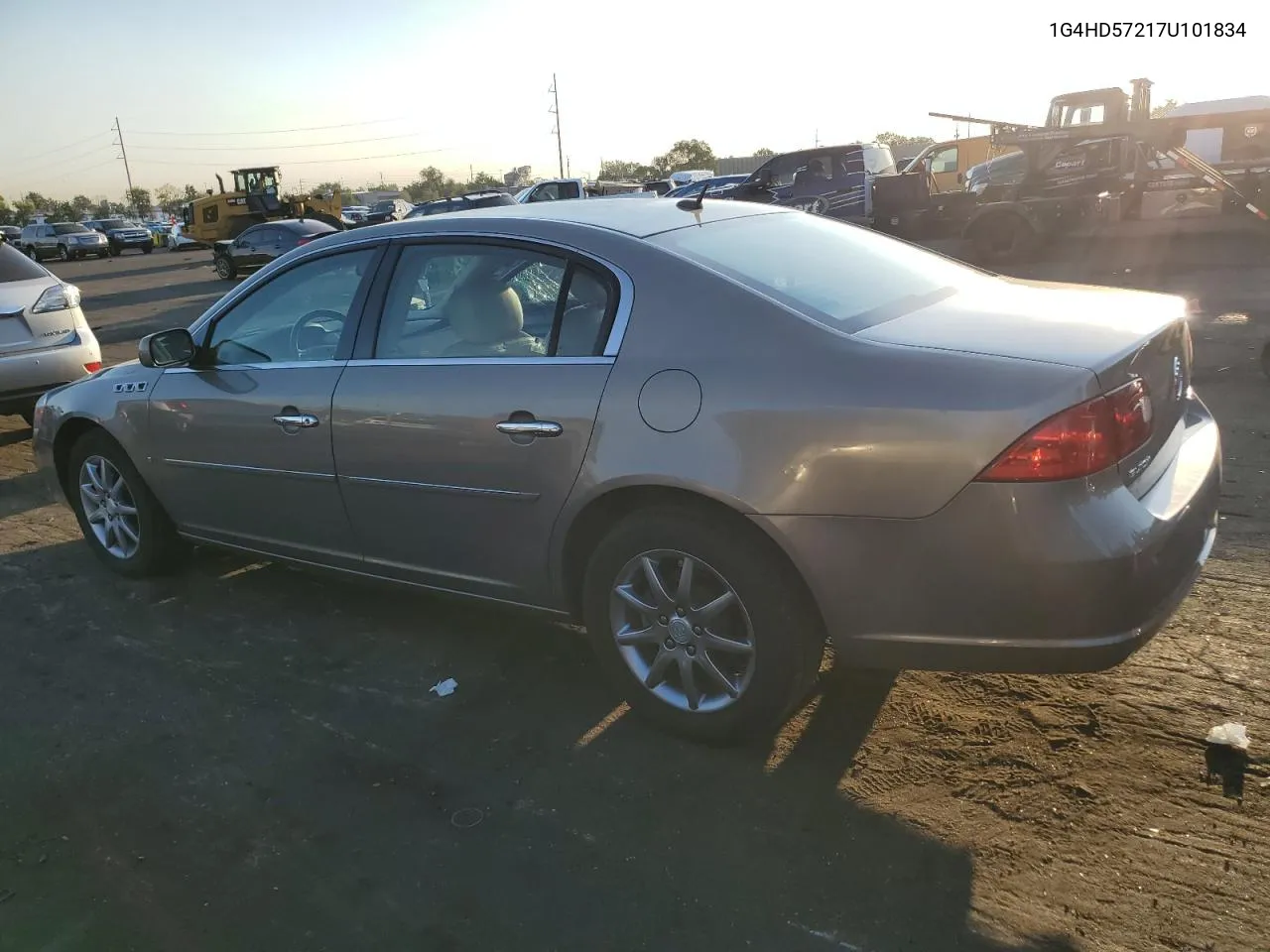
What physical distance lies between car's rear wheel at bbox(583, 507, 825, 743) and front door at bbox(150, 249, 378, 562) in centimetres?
127

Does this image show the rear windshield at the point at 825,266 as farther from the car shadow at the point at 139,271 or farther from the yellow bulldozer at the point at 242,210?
the yellow bulldozer at the point at 242,210

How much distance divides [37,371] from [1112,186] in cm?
1611

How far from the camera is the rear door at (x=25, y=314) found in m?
7.05

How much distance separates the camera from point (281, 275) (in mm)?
3994

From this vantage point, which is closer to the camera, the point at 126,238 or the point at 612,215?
the point at 612,215

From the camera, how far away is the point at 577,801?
9.20 ft

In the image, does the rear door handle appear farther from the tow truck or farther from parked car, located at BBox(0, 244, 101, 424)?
the tow truck

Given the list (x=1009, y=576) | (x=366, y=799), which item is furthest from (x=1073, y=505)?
(x=366, y=799)

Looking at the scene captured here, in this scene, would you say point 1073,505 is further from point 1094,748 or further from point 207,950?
point 207,950

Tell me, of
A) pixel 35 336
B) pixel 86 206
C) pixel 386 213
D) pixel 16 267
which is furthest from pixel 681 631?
pixel 86 206

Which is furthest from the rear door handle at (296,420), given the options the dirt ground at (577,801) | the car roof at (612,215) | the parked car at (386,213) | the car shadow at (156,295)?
the parked car at (386,213)

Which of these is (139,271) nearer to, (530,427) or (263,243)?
(263,243)

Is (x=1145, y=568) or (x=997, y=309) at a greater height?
(x=997, y=309)

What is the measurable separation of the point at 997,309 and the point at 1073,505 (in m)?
0.89
